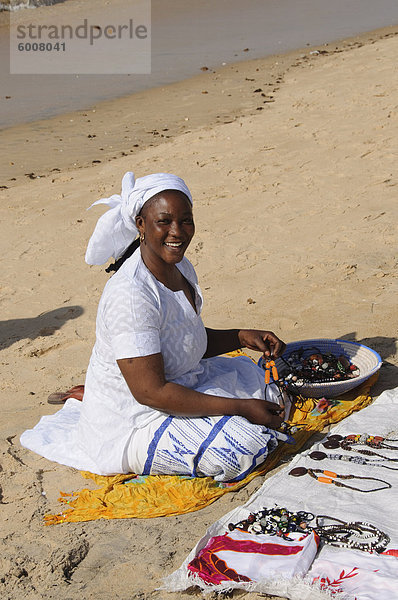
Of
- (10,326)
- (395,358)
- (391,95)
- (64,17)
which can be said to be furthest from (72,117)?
(64,17)

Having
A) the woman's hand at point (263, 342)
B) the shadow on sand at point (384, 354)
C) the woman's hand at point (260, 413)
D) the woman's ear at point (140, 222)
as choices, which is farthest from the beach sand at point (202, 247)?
the woman's ear at point (140, 222)

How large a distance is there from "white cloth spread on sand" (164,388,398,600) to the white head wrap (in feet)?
3.96

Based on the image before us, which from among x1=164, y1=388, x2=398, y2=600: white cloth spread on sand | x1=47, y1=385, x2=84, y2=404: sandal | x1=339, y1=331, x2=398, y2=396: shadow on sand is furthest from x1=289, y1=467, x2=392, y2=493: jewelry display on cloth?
x1=47, y1=385, x2=84, y2=404: sandal

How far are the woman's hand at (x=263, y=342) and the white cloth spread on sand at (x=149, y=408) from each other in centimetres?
27

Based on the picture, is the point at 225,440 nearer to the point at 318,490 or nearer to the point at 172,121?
the point at 318,490

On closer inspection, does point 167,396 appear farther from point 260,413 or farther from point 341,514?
point 341,514

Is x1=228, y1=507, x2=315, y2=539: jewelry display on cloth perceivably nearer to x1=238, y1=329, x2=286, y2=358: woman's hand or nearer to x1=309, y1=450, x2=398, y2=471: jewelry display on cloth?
x1=309, y1=450, x2=398, y2=471: jewelry display on cloth

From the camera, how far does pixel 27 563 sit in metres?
2.78

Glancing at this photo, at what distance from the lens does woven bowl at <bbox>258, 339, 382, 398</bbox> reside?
3.68 m

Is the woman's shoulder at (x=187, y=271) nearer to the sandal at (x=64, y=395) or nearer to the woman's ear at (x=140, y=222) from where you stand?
the woman's ear at (x=140, y=222)

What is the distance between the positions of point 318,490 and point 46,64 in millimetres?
14863

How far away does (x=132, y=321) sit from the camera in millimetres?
3014

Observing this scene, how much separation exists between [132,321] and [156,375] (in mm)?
236

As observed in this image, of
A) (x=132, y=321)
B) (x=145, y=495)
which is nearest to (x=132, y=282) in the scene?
(x=132, y=321)
